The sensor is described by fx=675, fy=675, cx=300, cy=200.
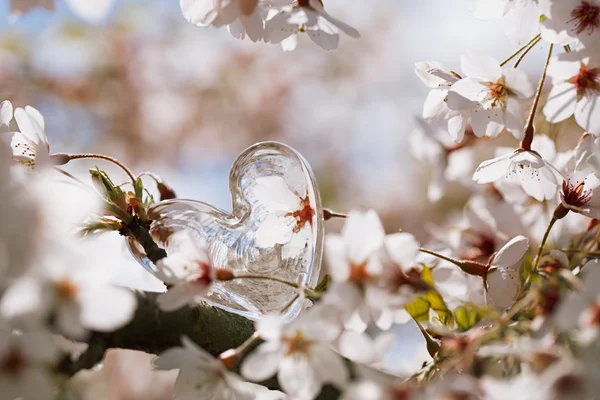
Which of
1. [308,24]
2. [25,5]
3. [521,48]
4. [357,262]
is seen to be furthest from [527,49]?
[25,5]

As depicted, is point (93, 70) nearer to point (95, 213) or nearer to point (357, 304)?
point (95, 213)


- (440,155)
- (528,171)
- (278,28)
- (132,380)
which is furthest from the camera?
(132,380)

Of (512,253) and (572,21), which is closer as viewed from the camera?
(572,21)

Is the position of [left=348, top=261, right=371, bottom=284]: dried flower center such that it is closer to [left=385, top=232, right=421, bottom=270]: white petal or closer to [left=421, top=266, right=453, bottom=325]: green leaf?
[left=385, top=232, right=421, bottom=270]: white petal

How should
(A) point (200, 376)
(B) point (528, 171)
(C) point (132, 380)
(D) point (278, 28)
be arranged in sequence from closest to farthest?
1. (A) point (200, 376)
2. (D) point (278, 28)
3. (B) point (528, 171)
4. (C) point (132, 380)

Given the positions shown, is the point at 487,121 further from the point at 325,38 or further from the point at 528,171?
the point at 325,38

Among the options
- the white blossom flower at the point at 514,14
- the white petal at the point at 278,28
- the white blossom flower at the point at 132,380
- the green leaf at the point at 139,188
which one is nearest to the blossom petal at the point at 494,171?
the white blossom flower at the point at 514,14

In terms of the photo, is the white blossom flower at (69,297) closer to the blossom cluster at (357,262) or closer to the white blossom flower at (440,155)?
the blossom cluster at (357,262)
